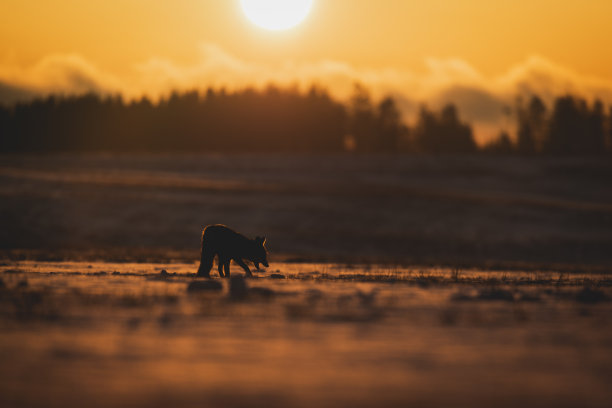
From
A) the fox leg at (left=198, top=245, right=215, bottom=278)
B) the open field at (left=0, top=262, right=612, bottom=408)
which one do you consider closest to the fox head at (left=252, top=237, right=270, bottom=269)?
the fox leg at (left=198, top=245, right=215, bottom=278)

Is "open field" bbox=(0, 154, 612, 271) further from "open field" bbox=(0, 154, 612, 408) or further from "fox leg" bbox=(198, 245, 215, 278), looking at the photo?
"open field" bbox=(0, 154, 612, 408)

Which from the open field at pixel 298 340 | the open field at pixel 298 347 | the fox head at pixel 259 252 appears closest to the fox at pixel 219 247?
the fox head at pixel 259 252

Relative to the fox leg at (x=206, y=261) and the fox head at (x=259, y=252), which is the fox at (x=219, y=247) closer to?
the fox leg at (x=206, y=261)

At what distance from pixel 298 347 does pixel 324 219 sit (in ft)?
145

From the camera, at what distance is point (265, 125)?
461ft

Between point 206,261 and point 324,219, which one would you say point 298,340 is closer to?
point 206,261

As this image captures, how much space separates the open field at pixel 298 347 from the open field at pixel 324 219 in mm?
18863

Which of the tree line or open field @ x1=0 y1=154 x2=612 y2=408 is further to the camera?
the tree line

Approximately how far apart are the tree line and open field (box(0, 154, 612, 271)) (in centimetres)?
5617

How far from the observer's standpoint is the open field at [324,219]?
44031 millimetres

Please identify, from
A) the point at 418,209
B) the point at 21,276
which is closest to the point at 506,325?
the point at 21,276

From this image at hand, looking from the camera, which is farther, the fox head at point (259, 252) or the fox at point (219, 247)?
the fox head at point (259, 252)

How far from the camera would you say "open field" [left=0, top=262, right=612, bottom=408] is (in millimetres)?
7469

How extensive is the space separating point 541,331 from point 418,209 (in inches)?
1783
